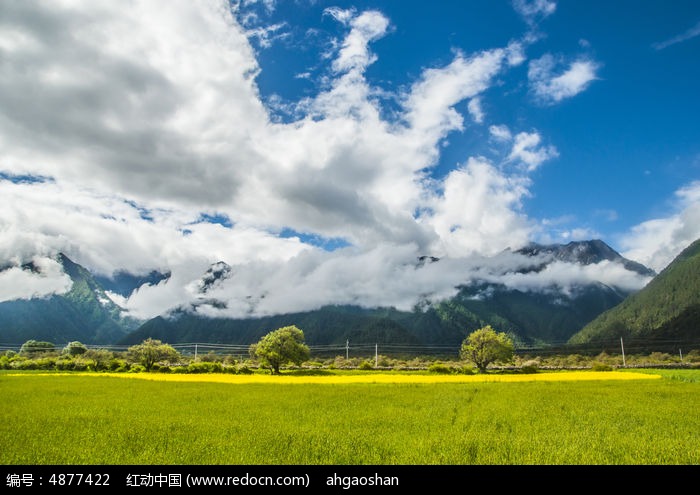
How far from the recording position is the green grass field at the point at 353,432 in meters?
12.8

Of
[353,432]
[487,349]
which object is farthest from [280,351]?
[353,432]

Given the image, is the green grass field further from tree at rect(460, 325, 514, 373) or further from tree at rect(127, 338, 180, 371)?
tree at rect(127, 338, 180, 371)

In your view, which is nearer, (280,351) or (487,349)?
(487,349)

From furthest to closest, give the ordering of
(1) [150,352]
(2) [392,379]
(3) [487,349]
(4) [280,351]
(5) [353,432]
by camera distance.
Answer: (1) [150,352] < (4) [280,351] < (3) [487,349] < (2) [392,379] < (5) [353,432]

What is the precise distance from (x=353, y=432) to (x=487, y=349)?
70.6 metres

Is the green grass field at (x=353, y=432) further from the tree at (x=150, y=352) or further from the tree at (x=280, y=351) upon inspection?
the tree at (x=150, y=352)

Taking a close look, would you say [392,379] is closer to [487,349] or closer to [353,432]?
[487,349]

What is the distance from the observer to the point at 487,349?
80562mm

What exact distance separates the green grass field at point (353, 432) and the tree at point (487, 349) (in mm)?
52074

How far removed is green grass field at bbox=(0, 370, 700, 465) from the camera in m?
12.8

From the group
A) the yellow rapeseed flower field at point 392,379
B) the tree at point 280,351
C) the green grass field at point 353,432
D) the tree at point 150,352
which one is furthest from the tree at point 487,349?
the tree at point 150,352
